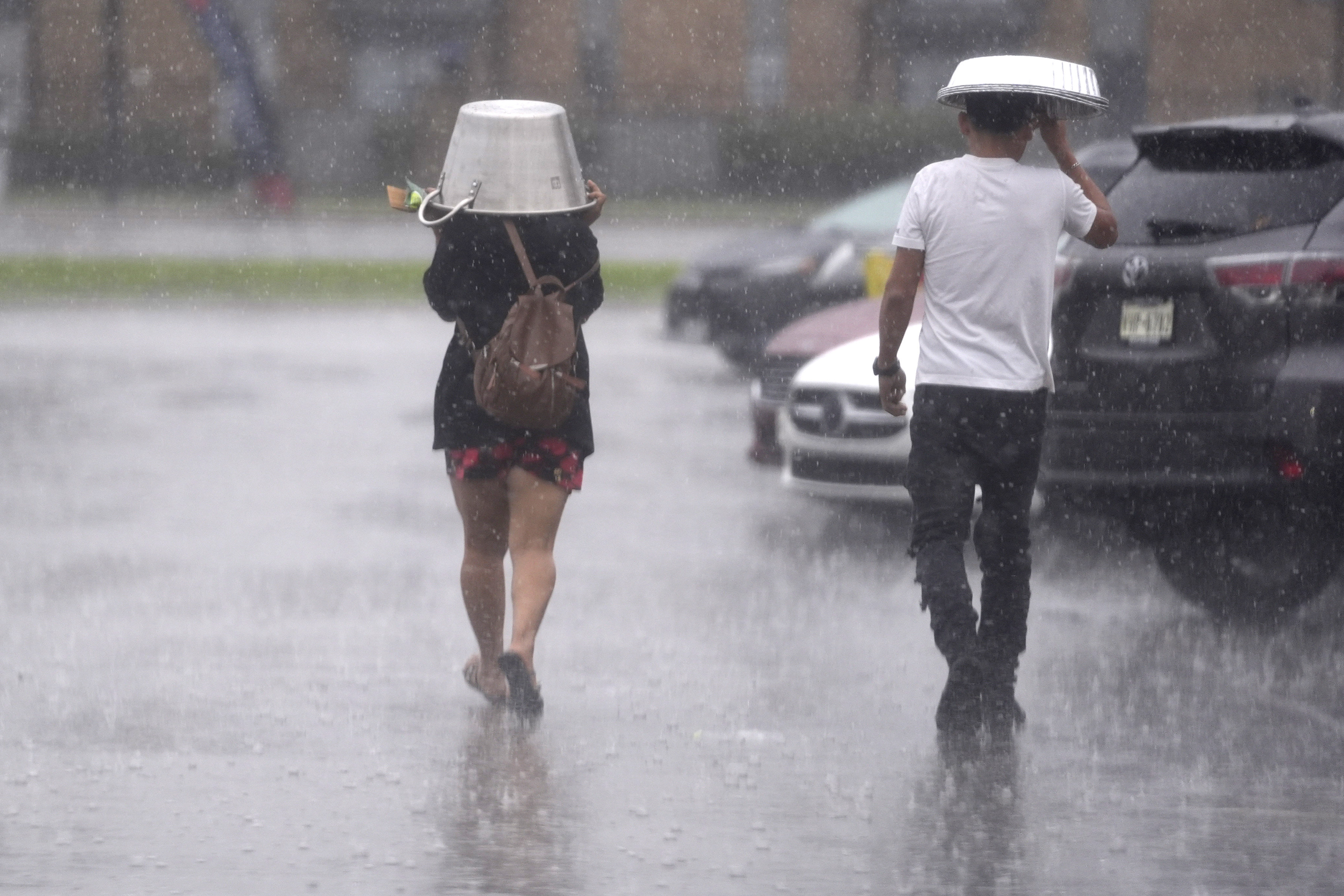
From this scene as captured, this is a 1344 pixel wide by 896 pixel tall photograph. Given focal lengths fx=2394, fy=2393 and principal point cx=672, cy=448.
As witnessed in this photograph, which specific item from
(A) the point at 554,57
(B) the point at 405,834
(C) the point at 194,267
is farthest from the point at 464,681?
(A) the point at 554,57

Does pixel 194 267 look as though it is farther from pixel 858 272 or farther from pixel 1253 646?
pixel 1253 646

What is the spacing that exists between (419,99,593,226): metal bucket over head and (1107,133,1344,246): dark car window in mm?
1943

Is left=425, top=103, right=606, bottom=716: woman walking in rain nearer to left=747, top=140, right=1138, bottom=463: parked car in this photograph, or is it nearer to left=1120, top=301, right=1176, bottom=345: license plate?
left=1120, top=301, right=1176, bottom=345: license plate

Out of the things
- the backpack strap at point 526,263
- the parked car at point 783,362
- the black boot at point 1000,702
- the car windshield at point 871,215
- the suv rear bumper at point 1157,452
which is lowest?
the car windshield at point 871,215

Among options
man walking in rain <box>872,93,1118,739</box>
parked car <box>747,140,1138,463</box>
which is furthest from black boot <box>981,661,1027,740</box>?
parked car <box>747,140,1138,463</box>

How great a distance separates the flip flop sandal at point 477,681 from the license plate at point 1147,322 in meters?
2.18

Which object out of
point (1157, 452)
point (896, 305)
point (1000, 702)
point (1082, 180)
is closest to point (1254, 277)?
point (1157, 452)

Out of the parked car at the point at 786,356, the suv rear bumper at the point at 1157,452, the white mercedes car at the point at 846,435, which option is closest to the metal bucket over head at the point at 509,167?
the suv rear bumper at the point at 1157,452

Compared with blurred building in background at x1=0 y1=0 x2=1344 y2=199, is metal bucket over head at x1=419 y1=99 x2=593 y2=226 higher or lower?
higher

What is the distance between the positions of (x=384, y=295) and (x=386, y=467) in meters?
12.0

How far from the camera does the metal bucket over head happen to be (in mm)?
6102

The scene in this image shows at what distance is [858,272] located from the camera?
50.5 feet

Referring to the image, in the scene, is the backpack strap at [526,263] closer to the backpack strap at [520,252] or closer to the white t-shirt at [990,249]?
the backpack strap at [520,252]

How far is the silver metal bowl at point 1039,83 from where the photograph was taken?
5.88 meters
